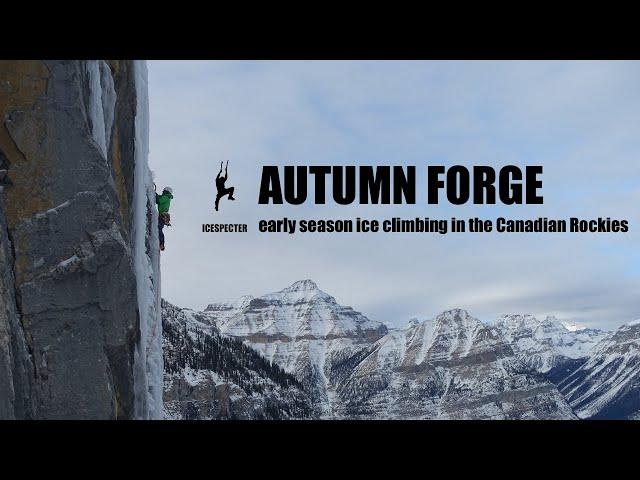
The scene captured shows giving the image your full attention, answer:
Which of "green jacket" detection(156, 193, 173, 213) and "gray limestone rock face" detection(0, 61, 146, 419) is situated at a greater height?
"green jacket" detection(156, 193, 173, 213)

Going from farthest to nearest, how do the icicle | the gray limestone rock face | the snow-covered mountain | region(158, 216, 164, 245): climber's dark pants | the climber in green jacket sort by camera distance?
the snow-covered mountain, region(158, 216, 164, 245): climber's dark pants, the climber in green jacket, the icicle, the gray limestone rock face

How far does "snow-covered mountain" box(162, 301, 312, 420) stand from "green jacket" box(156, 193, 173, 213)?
131080 millimetres

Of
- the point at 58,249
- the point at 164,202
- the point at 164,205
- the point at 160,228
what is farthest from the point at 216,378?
the point at 58,249

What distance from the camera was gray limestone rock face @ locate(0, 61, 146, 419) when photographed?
13.2m

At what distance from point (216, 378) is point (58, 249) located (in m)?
166

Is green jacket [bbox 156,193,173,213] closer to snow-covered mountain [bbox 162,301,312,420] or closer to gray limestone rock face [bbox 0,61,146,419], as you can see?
gray limestone rock face [bbox 0,61,146,419]

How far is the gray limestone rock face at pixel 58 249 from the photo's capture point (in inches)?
518

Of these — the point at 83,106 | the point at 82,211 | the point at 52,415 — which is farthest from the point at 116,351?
the point at 83,106

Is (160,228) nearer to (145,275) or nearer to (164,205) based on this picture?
(164,205)

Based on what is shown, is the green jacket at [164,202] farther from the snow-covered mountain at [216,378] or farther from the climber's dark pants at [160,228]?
the snow-covered mountain at [216,378]

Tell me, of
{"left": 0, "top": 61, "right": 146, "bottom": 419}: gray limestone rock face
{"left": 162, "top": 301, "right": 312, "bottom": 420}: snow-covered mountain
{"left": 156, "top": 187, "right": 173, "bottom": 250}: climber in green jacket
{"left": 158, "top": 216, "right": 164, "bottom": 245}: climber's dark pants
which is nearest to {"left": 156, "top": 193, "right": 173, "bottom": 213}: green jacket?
{"left": 156, "top": 187, "right": 173, "bottom": 250}: climber in green jacket

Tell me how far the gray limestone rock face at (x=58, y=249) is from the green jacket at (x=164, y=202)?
5253 mm
